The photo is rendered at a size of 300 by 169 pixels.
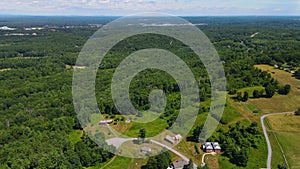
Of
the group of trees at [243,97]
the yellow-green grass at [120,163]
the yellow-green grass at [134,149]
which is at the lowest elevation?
the yellow-green grass at [120,163]

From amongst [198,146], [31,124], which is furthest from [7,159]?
[198,146]

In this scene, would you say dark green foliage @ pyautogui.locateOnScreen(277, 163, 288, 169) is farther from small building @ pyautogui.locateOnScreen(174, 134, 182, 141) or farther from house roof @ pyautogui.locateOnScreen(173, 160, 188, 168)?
small building @ pyautogui.locateOnScreen(174, 134, 182, 141)

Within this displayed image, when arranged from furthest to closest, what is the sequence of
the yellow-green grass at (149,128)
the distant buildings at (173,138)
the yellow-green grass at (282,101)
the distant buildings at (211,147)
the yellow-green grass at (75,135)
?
the yellow-green grass at (282,101)
the yellow-green grass at (149,128)
the yellow-green grass at (75,135)
the distant buildings at (173,138)
the distant buildings at (211,147)

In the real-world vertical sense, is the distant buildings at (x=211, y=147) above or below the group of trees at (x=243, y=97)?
below

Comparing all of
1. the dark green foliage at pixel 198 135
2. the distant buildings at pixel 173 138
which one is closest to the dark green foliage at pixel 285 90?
the dark green foliage at pixel 198 135

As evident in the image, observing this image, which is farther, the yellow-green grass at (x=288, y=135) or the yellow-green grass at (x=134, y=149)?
the yellow-green grass at (x=134, y=149)

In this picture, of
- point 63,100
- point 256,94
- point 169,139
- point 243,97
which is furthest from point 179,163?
point 63,100

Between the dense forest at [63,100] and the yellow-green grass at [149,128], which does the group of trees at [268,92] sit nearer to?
the dense forest at [63,100]
